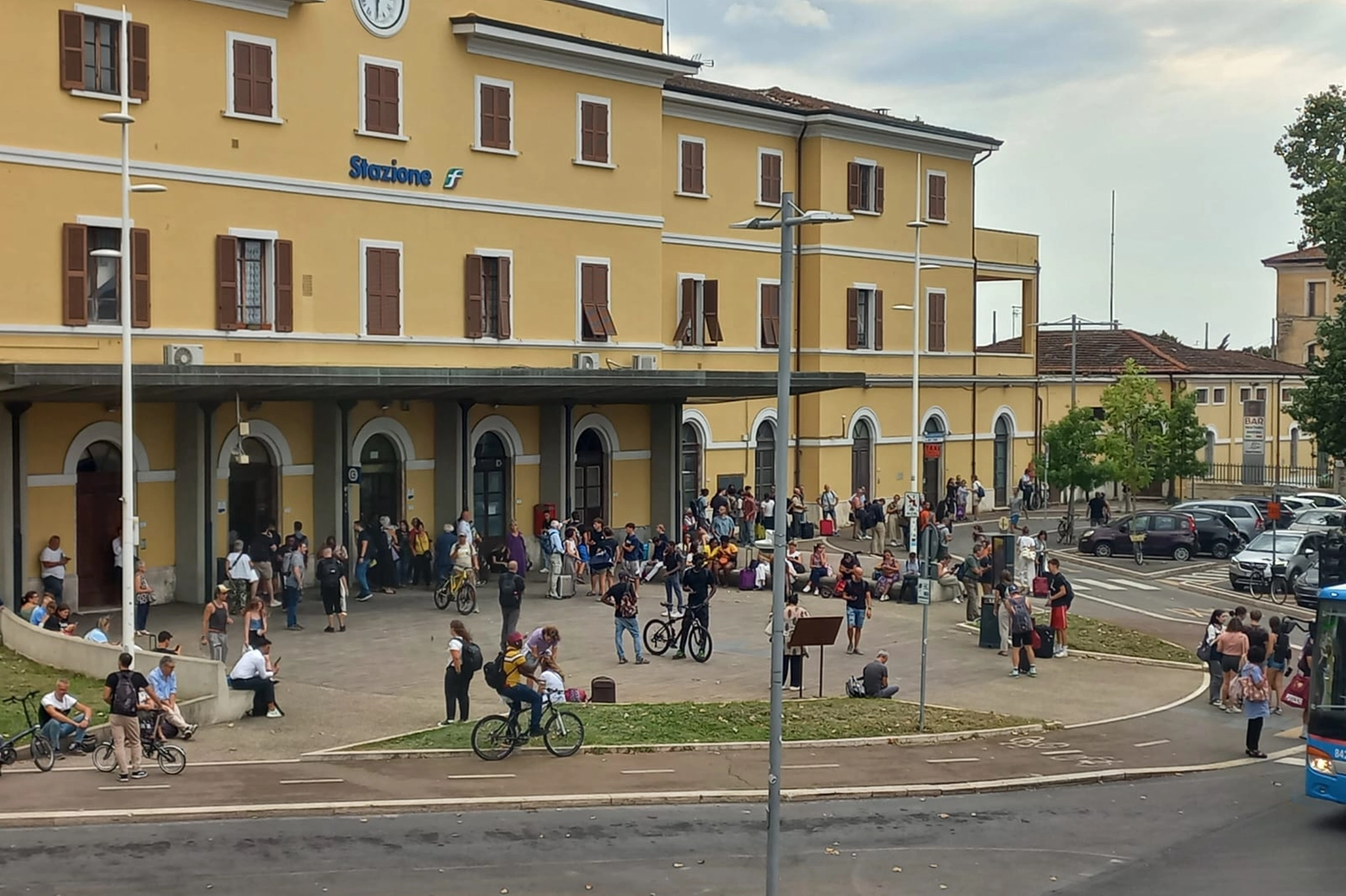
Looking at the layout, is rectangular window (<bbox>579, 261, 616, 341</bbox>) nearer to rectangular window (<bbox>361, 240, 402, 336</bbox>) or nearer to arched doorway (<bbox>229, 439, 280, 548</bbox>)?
rectangular window (<bbox>361, 240, 402, 336</bbox>)

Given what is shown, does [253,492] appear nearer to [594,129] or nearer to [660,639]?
[660,639]

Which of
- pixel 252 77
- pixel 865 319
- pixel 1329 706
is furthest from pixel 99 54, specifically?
pixel 865 319

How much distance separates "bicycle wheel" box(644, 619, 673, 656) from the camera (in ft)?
87.7

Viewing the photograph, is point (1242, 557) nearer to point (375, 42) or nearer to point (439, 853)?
point (375, 42)

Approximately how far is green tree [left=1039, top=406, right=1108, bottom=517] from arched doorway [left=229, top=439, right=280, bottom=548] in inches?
1119

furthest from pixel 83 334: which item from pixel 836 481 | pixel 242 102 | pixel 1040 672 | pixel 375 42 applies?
pixel 836 481

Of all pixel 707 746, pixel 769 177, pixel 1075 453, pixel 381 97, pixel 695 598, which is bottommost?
pixel 707 746

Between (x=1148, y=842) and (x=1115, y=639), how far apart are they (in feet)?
45.1

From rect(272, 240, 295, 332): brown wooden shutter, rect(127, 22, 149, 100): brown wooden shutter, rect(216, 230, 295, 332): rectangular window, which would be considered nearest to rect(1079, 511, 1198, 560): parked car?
rect(272, 240, 295, 332): brown wooden shutter

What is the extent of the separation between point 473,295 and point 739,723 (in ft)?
54.7

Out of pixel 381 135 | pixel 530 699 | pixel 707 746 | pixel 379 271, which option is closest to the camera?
pixel 530 699

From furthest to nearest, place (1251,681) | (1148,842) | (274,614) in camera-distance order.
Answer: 1. (274,614)
2. (1251,681)
3. (1148,842)

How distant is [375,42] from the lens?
33281 mm

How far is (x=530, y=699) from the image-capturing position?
19.5m
